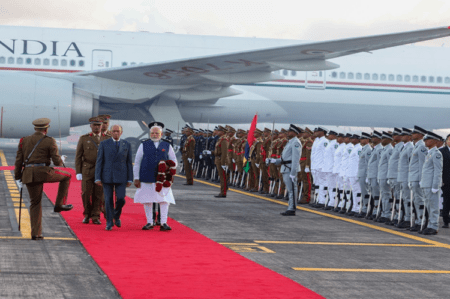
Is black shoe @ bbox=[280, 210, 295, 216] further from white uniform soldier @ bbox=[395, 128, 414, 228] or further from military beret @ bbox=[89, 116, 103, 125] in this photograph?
military beret @ bbox=[89, 116, 103, 125]

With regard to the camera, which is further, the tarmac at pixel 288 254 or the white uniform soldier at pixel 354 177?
the white uniform soldier at pixel 354 177

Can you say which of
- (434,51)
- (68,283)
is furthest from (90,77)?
(68,283)

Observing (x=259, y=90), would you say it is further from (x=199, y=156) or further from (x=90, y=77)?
(x=90, y=77)

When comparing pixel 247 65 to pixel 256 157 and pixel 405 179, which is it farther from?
pixel 405 179

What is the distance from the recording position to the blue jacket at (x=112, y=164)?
9273 millimetres

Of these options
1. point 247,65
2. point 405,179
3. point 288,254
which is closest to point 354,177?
point 405,179

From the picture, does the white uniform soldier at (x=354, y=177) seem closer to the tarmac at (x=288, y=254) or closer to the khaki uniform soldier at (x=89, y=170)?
the tarmac at (x=288, y=254)

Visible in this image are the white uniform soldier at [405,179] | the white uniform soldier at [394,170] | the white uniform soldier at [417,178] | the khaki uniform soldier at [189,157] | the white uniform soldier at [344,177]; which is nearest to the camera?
the white uniform soldier at [417,178]

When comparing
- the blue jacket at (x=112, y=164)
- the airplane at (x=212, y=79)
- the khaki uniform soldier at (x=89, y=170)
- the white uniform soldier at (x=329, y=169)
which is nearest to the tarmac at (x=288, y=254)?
the khaki uniform soldier at (x=89, y=170)

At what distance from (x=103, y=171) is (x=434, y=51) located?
2099 cm

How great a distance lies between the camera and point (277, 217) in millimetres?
11586

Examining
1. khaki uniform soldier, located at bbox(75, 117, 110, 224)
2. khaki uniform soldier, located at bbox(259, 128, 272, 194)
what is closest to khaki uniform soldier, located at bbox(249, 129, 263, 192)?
khaki uniform soldier, located at bbox(259, 128, 272, 194)

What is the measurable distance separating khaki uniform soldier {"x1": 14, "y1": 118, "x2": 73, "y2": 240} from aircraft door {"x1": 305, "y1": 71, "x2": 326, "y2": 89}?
1763cm

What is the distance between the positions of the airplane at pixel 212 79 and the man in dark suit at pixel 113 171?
10.3 m
